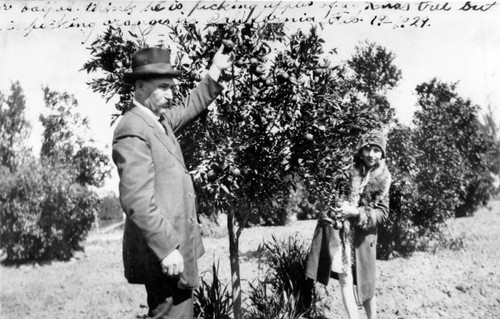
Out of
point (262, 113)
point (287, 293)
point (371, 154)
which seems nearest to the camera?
point (262, 113)

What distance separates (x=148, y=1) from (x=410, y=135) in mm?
5170

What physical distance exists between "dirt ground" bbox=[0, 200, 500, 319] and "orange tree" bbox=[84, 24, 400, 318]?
171cm

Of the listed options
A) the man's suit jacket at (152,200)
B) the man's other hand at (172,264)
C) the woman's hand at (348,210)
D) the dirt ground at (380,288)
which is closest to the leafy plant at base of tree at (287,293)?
the dirt ground at (380,288)

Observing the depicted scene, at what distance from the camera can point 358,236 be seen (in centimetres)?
407

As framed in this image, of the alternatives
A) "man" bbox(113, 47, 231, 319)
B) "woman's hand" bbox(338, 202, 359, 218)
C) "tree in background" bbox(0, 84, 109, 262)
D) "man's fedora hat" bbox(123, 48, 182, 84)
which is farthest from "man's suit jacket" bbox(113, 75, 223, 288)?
"tree in background" bbox(0, 84, 109, 262)

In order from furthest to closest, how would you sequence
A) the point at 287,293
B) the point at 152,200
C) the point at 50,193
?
the point at 50,193 < the point at 287,293 < the point at 152,200

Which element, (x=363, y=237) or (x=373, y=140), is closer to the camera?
(x=373, y=140)

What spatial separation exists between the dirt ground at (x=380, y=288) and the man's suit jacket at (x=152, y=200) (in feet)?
8.27

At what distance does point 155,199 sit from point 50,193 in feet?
28.2

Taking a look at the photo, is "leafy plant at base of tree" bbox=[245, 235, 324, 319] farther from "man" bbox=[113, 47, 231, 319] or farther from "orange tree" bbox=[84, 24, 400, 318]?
"man" bbox=[113, 47, 231, 319]

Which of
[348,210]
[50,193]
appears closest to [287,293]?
[348,210]

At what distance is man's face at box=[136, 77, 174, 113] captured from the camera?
8.35 ft

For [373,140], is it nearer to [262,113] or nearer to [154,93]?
[262,113]

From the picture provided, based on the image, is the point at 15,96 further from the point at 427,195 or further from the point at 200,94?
the point at 427,195
